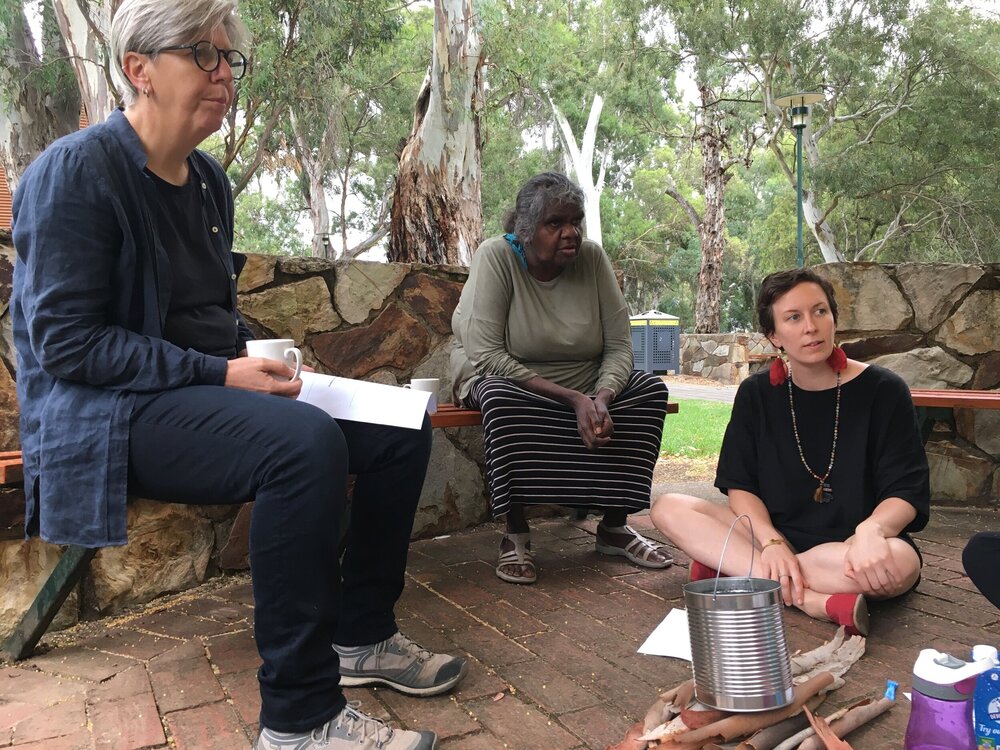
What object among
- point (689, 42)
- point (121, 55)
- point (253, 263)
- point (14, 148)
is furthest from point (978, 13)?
point (121, 55)

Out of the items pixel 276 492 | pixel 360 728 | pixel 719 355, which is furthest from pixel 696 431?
pixel 719 355

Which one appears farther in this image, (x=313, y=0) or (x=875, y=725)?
(x=313, y=0)

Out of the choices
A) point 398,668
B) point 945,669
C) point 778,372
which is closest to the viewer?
point 945,669

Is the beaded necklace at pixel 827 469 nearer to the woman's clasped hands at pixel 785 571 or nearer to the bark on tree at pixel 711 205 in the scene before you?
the woman's clasped hands at pixel 785 571

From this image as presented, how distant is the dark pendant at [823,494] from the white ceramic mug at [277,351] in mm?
1806

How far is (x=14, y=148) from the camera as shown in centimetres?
980

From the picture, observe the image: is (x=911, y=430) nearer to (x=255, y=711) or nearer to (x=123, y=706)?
(x=255, y=711)

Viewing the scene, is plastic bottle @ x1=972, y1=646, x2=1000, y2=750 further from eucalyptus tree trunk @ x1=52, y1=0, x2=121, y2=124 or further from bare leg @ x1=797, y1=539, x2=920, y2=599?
eucalyptus tree trunk @ x1=52, y1=0, x2=121, y2=124

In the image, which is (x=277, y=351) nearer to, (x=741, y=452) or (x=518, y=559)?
(x=518, y=559)

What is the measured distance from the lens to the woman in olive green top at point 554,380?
3.33 meters

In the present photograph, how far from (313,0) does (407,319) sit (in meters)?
7.37

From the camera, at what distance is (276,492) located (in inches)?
68.4

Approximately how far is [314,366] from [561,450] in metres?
1.22

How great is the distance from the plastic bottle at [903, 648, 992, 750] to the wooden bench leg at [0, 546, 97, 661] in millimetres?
2128
